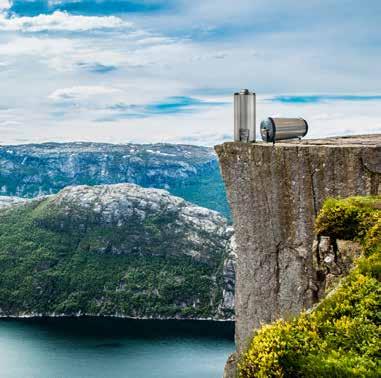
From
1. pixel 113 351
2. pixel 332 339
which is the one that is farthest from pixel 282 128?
pixel 113 351

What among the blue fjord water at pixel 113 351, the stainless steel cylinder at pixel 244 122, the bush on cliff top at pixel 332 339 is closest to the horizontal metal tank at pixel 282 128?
the stainless steel cylinder at pixel 244 122

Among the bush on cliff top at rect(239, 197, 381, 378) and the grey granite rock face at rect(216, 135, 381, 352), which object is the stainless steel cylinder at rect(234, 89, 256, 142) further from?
the bush on cliff top at rect(239, 197, 381, 378)

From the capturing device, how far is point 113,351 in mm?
134250

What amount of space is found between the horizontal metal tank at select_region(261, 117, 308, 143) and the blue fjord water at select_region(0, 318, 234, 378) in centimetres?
9340

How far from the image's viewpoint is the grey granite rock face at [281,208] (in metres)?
9.54

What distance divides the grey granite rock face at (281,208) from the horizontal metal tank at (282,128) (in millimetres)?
449

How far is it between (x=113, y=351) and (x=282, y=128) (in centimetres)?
12959

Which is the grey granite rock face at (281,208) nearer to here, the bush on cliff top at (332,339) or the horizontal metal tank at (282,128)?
the horizontal metal tank at (282,128)

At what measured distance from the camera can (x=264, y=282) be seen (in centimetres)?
1009

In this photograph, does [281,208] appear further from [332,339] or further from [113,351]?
[113,351]

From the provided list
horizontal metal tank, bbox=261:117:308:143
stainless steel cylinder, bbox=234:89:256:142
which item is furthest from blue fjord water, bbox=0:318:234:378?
stainless steel cylinder, bbox=234:89:256:142

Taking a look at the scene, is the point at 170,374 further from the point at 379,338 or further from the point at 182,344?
the point at 379,338

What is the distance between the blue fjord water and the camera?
118 metres

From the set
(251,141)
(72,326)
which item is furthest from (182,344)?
(251,141)
